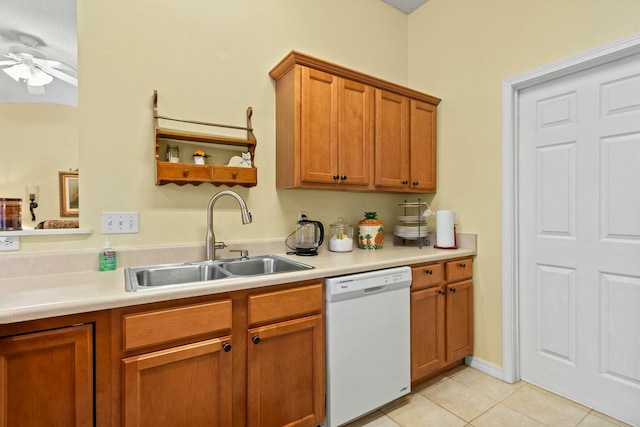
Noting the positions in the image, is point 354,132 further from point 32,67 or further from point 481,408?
point 481,408

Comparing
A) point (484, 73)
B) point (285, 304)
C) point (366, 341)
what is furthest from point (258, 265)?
point (484, 73)

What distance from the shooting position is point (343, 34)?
2578mm

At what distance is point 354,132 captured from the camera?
2.20 meters

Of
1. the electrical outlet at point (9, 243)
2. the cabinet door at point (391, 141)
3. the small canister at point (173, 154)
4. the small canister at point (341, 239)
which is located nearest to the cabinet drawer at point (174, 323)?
the electrical outlet at point (9, 243)

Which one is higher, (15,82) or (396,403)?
(15,82)

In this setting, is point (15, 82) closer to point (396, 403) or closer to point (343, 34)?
point (343, 34)

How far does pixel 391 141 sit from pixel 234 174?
1.18 m

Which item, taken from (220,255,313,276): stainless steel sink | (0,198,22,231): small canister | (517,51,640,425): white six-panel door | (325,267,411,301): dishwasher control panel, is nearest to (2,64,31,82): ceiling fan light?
(0,198,22,231): small canister

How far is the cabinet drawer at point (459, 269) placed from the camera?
86.2 inches

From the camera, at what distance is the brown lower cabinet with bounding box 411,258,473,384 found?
199cm

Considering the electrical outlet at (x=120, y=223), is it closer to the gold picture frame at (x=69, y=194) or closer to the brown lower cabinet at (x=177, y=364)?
the gold picture frame at (x=69, y=194)

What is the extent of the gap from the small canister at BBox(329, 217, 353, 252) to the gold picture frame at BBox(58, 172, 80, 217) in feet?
4.91

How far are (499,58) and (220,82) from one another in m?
1.92

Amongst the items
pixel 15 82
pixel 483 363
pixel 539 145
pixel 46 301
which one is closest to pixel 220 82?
pixel 15 82
